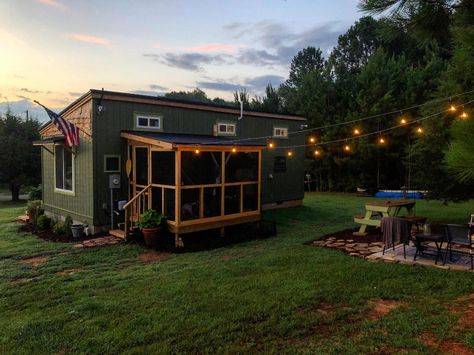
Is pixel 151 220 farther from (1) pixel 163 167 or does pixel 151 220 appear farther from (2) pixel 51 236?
(2) pixel 51 236

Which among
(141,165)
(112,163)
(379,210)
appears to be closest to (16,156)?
(112,163)

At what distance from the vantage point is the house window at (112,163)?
917 centimetres

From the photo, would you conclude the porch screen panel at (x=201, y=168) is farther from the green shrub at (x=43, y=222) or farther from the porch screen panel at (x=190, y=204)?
the green shrub at (x=43, y=222)

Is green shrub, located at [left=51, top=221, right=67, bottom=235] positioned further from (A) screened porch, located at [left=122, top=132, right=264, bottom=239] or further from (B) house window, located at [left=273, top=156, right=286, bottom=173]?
(B) house window, located at [left=273, top=156, right=286, bottom=173]

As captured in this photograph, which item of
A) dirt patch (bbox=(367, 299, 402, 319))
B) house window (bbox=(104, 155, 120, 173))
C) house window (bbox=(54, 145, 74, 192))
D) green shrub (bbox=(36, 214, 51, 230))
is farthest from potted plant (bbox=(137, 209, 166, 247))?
dirt patch (bbox=(367, 299, 402, 319))

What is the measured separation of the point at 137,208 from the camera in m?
9.09

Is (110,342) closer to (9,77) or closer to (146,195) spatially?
(146,195)

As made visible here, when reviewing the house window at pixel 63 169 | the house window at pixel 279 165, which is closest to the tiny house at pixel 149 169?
the house window at pixel 63 169

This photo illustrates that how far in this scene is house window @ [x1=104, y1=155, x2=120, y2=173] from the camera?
9.17 metres

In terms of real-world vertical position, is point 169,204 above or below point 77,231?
above

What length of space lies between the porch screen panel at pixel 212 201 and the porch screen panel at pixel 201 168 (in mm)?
221

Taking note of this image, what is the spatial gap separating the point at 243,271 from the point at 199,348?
2575mm

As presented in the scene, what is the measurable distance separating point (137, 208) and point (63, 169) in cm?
341

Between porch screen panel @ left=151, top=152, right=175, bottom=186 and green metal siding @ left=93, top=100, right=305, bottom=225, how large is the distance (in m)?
1.21
